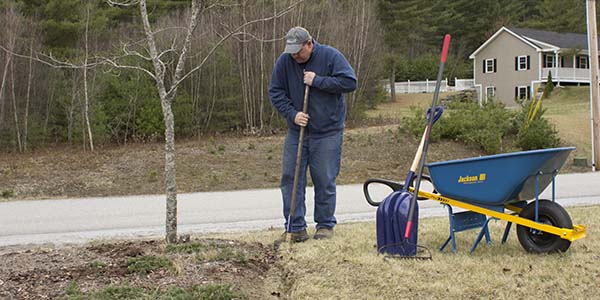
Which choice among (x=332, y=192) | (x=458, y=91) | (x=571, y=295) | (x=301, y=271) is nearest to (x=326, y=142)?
(x=332, y=192)

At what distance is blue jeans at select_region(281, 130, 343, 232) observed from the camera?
6445 millimetres

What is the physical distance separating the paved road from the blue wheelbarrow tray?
9.42 ft

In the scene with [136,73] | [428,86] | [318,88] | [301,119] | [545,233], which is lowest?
[545,233]

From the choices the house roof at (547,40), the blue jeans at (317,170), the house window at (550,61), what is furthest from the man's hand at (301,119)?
the house window at (550,61)

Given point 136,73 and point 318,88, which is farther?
point 136,73

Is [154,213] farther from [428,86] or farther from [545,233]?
[428,86]

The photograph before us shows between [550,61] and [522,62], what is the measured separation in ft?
5.68

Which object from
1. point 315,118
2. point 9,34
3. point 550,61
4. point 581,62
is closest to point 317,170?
point 315,118

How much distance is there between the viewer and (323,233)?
6.57 m

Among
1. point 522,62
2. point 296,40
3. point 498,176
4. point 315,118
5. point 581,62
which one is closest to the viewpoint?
point 498,176

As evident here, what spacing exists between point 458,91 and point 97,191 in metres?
39.7

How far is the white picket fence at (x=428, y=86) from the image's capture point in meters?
49.9

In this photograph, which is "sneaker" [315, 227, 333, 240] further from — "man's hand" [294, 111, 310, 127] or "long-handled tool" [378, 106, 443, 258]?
"man's hand" [294, 111, 310, 127]

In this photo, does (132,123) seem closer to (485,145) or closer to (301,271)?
(485,145)
